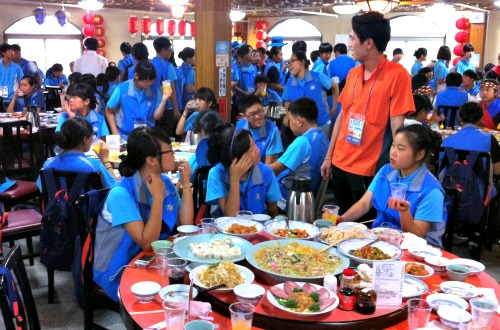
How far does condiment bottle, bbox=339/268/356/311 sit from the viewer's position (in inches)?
66.5

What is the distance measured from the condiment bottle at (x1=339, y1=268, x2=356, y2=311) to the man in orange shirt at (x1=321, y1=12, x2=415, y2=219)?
5.01 ft

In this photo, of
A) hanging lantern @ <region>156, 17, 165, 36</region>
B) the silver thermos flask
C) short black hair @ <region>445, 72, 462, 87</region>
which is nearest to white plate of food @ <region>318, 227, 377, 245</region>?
the silver thermos flask

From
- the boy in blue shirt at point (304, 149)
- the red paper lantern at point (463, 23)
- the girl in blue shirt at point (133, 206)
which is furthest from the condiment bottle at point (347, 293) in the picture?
the red paper lantern at point (463, 23)

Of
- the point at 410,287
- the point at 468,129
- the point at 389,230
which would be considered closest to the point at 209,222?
the point at 389,230

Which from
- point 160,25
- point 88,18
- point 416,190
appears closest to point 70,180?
point 416,190

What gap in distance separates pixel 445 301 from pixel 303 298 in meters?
0.50

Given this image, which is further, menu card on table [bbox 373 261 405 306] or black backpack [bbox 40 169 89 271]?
black backpack [bbox 40 169 89 271]

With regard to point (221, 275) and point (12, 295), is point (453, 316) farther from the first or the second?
point (12, 295)

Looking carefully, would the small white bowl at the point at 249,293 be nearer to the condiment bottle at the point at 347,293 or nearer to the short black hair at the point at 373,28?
the condiment bottle at the point at 347,293

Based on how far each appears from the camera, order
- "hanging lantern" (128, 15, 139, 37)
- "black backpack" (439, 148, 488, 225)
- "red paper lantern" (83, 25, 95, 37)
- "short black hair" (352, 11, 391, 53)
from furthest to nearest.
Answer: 1. "hanging lantern" (128, 15, 139, 37)
2. "red paper lantern" (83, 25, 95, 37)
3. "black backpack" (439, 148, 488, 225)
4. "short black hair" (352, 11, 391, 53)

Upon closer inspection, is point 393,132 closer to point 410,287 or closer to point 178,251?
point 410,287

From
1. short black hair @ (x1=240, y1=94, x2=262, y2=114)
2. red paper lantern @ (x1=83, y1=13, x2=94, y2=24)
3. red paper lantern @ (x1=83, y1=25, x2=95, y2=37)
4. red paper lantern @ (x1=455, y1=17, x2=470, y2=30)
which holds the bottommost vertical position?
short black hair @ (x1=240, y1=94, x2=262, y2=114)

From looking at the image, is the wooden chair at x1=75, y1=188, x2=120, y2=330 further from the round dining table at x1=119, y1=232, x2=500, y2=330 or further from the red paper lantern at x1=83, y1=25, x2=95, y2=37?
the red paper lantern at x1=83, y1=25, x2=95, y2=37

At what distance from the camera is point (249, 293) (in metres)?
1.71
